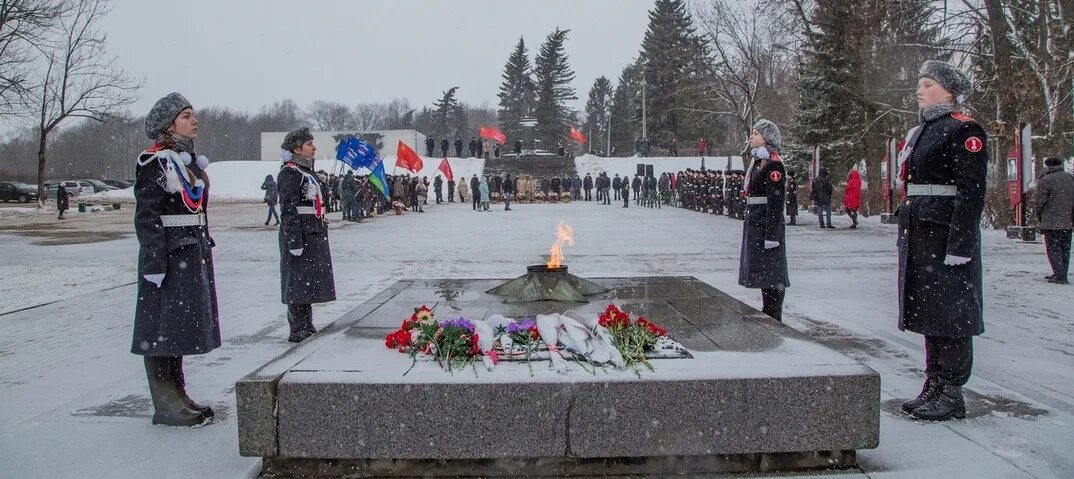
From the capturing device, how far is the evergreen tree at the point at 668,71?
67500 mm

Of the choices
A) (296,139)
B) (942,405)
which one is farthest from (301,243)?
(942,405)

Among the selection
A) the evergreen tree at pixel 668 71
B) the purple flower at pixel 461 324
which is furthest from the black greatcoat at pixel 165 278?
the evergreen tree at pixel 668 71

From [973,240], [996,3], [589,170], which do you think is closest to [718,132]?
[589,170]

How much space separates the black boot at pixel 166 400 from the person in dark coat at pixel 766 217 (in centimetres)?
423

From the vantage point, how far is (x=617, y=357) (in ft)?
12.0

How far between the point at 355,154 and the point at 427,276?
13.6 metres

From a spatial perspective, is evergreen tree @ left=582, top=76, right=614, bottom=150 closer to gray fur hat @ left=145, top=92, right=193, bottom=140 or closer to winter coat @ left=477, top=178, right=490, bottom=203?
winter coat @ left=477, top=178, right=490, bottom=203

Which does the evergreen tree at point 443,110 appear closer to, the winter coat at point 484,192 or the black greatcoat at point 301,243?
the winter coat at point 484,192

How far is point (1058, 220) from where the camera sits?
984 cm

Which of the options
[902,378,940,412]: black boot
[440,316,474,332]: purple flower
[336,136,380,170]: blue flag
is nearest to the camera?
[440,316,474,332]: purple flower

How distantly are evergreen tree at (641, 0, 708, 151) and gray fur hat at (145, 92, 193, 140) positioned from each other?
64.6 metres

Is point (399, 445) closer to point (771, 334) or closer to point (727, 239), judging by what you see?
point (771, 334)

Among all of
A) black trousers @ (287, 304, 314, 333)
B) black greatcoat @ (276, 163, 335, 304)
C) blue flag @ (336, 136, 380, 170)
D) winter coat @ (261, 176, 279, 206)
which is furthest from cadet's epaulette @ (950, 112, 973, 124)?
winter coat @ (261, 176, 279, 206)

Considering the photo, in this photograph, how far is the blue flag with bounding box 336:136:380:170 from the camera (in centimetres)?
2373
